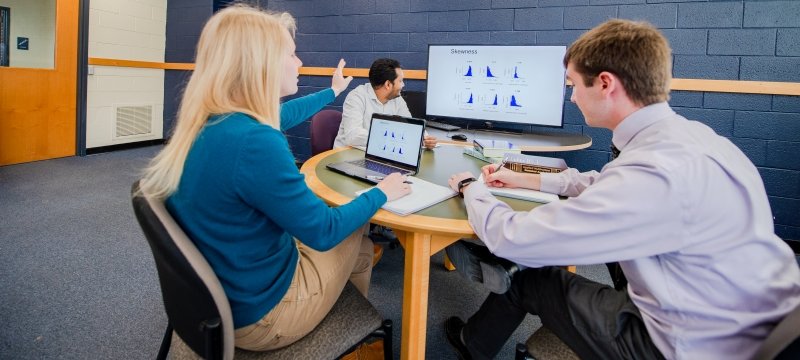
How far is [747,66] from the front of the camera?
2955mm

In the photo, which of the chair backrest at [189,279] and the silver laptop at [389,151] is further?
the silver laptop at [389,151]

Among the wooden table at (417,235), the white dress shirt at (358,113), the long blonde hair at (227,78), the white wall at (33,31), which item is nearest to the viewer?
the long blonde hair at (227,78)

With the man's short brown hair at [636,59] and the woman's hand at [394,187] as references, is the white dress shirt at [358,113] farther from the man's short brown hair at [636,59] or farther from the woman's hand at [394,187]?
the man's short brown hair at [636,59]

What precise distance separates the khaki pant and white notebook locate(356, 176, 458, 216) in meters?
0.15

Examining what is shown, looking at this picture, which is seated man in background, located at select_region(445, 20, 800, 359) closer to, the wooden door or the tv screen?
the tv screen

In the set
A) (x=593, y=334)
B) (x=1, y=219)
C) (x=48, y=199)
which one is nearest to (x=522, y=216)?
(x=593, y=334)

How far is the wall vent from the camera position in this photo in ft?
16.3

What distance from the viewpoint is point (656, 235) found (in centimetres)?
83

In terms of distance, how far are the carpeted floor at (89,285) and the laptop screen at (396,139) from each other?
0.73 m

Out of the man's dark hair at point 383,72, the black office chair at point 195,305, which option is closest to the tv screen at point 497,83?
the man's dark hair at point 383,72

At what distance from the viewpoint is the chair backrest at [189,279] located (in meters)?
0.80

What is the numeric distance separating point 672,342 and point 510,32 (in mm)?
3111

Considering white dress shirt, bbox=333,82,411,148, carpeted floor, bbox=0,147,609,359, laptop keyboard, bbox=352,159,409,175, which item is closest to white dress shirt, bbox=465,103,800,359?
laptop keyboard, bbox=352,159,409,175

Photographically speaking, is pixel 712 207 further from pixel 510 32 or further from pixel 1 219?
pixel 1 219
